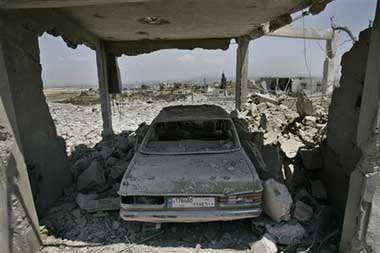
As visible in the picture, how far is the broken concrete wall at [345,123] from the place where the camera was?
307 centimetres

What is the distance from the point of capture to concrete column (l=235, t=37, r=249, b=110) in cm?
773

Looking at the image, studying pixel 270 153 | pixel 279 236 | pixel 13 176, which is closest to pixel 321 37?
pixel 270 153

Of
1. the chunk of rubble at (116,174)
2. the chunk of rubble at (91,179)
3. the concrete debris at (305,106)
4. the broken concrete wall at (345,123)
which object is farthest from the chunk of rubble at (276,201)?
the concrete debris at (305,106)

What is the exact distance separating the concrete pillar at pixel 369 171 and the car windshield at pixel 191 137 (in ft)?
5.18

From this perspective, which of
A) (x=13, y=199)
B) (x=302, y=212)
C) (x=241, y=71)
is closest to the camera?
(x=13, y=199)

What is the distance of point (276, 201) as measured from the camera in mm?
2977

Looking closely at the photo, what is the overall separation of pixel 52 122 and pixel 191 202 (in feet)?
8.93

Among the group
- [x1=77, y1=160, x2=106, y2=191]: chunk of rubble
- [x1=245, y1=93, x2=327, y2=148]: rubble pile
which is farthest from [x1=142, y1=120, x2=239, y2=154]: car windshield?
[x1=245, y1=93, x2=327, y2=148]: rubble pile

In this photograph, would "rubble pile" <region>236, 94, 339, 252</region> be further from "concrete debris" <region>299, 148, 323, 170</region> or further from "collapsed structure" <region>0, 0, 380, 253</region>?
"collapsed structure" <region>0, 0, 380, 253</region>

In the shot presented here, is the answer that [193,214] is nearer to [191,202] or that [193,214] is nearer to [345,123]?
[191,202]

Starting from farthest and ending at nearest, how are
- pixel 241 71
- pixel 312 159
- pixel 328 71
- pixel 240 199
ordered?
pixel 328 71
pixel 241 71
pixel 312 159
pixel 240 199

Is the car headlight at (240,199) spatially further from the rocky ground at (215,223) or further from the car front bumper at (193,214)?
the rocky ground at (215,223)

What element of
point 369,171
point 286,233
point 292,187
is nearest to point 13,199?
point 286,233

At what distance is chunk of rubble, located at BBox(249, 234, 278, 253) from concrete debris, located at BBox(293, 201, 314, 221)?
66cm
